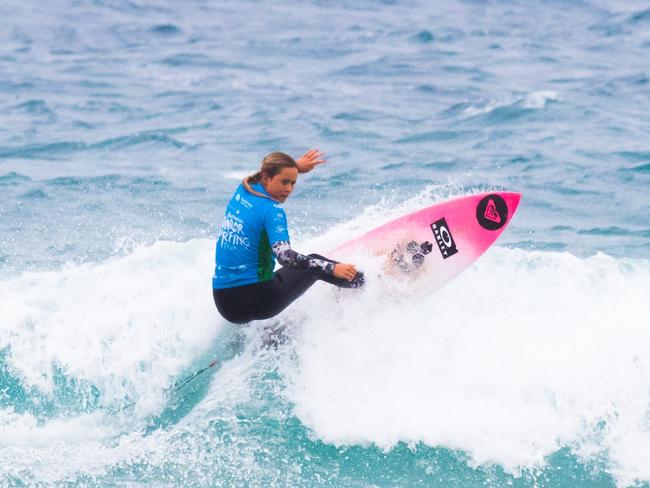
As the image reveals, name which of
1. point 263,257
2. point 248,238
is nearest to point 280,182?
point 248,238

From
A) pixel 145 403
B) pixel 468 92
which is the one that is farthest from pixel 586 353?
pixel 468 92

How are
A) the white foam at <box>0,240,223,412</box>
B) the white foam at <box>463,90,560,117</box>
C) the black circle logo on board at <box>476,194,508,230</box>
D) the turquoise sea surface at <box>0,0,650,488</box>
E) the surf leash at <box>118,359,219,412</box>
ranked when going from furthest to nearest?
1. the white foam at <box>463,90,560,117</box>
2. the black circle logo on board at <box>476,194,508,230</box>
3. the white foam at <box>0,240,223,412</box>
4. the surf leash at <box>118,359,219,412</box>
5. the turquoise sea surface at <box>0,0,650,488</box>

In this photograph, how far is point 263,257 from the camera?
6.59 metres

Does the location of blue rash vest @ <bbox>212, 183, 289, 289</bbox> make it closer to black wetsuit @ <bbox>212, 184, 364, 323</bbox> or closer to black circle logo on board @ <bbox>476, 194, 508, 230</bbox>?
black wetsuit @ <bbox>212, 184, 364, 323</bbox>

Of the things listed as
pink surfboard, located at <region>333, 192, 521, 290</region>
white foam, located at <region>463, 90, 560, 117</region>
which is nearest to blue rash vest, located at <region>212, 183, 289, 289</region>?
pink surfboard, located at <region>333, 192, 521, 290</region>

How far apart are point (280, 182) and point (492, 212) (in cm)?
219

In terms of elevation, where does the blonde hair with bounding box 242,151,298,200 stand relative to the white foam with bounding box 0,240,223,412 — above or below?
above

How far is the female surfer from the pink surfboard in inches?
29.6

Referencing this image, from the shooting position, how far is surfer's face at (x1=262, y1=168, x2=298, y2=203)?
249 inches

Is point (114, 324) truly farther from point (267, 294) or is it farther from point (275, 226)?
point (275, 226)

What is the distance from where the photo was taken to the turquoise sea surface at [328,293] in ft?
21.8

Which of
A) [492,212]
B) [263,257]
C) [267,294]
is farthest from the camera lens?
[492,212]

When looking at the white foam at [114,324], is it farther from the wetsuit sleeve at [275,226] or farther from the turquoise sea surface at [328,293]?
the wetsuit sleeve at [275,226]

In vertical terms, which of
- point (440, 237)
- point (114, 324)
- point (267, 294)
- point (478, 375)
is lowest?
point (478, 375)
